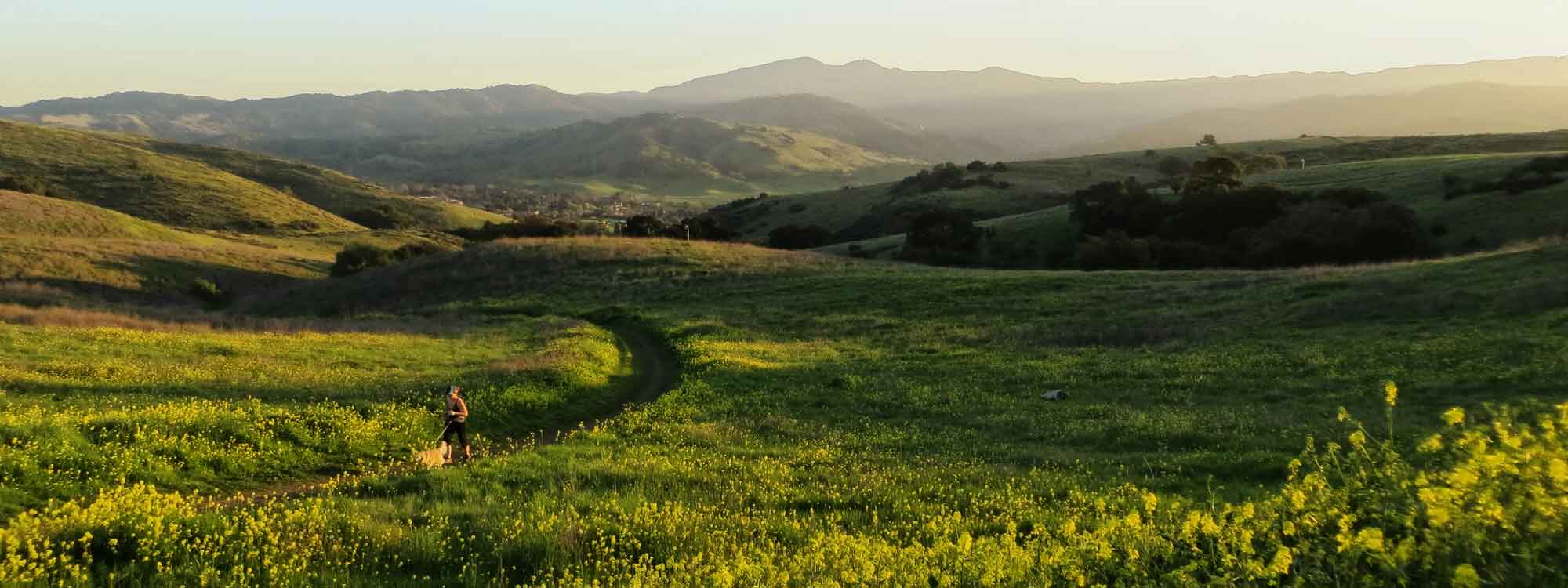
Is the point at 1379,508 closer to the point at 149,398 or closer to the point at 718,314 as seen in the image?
the point at 149,398

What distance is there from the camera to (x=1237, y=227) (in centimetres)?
6412

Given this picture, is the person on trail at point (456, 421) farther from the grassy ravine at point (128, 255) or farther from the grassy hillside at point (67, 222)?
the grassy hillside at point (67, 222)

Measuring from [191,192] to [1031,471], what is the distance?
14838 centimetres

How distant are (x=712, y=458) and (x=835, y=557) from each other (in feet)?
22.8

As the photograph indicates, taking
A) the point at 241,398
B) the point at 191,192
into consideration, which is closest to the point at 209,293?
the point at 241,398

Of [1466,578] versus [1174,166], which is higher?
[1174,166]

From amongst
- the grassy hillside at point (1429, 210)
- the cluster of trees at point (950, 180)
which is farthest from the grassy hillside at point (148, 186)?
the grassy hillside at point (1429, 210)

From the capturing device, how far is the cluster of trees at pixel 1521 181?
181ft

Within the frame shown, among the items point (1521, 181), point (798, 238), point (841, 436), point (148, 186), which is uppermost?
point (148, 186)

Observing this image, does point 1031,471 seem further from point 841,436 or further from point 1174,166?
point 1174,166

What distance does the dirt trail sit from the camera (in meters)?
13.0

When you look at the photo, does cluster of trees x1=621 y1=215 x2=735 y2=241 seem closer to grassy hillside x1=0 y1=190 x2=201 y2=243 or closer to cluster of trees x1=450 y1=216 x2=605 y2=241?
cluster of trees x1=450 y1=216 x2=605 y2=241

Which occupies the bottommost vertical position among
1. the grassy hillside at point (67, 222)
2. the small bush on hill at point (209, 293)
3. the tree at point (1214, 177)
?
the small bush on hill at point (209, 293)

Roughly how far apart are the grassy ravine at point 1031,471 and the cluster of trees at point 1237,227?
70.0ft
